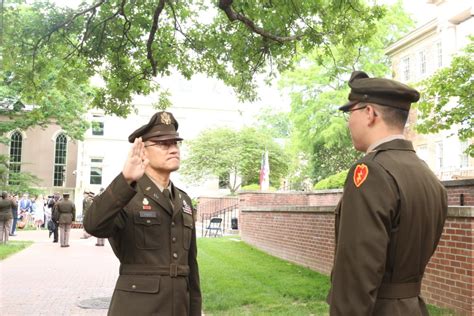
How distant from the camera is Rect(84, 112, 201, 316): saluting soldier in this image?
3410 mm

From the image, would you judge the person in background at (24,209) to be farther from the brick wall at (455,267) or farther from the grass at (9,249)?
the brick wall at (455,267)

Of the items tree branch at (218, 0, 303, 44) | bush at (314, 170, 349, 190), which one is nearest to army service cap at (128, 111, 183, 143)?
tree branch at (218, 0, 303, 44)

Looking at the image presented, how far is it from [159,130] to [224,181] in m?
44.8

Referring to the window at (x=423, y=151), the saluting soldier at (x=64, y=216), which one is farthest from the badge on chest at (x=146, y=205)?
the window at (x=423, y=151)

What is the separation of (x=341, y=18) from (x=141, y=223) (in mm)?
8132

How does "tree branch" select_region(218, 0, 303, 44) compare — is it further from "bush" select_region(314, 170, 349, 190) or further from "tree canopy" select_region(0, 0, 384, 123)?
"bush" select_region(314, 170, 349, 190)

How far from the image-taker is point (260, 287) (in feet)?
31.4

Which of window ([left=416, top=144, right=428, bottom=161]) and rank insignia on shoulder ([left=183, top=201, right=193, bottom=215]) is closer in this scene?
rank insignia on shoulder ([left=183, top=201, right=193, bottom=215])

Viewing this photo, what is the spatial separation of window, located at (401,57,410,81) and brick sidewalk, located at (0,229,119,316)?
2576 cm

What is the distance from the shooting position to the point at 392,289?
8.71ft

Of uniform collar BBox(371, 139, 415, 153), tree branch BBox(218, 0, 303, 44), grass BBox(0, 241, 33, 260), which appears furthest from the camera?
grass BBox(0, 241, 33, 260)

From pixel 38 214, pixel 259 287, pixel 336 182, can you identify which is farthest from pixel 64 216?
pixel 38 214

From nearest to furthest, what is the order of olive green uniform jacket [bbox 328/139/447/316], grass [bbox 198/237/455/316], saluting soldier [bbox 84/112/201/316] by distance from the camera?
olive green uniform jacket [bbox 328/139/447/316]
saluting soldier [bbox 84/112/201/316]
grass [bbox 198/237/455/316]

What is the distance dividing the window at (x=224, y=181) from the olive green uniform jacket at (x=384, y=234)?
4335cm
